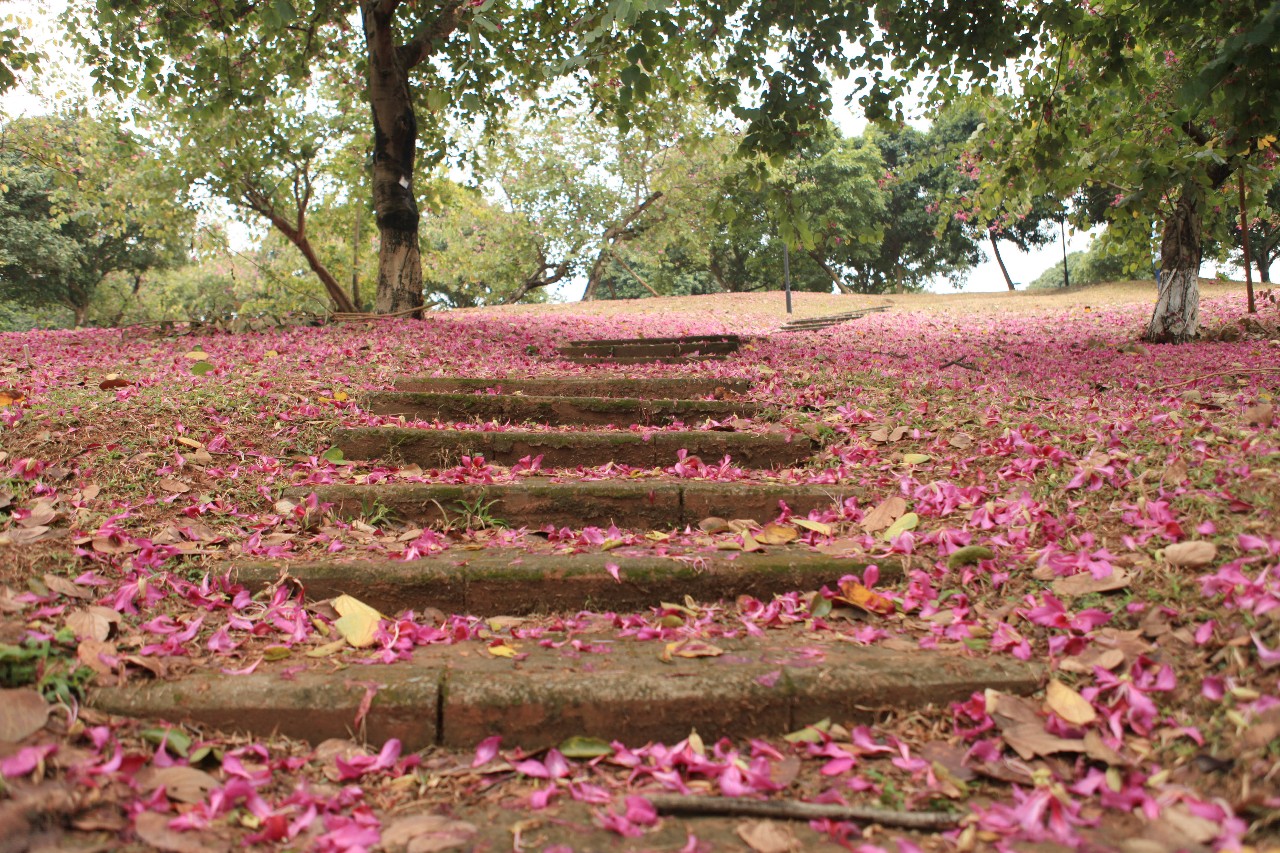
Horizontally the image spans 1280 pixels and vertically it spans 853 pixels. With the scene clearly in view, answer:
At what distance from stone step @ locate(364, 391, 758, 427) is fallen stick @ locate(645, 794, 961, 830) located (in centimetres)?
312

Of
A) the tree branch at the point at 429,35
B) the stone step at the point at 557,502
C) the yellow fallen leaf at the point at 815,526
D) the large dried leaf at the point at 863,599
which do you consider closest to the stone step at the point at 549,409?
the stone step at the point at 557,502

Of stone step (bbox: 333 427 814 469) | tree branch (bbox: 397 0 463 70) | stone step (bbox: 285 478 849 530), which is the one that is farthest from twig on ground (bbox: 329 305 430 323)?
stone step (bbox: 285 478 849 530)

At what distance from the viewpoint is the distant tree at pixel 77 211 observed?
11.7 meters

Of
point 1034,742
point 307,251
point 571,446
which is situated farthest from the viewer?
point 307,251

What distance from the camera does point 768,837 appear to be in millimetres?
1644

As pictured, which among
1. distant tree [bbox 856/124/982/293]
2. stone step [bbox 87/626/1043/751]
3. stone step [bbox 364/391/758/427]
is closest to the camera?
stone step [bbox 87/626/1043/751]

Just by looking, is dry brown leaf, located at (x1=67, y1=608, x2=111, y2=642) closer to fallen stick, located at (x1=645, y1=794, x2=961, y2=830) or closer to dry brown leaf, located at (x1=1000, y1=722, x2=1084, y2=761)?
fallen stick, located at (x1=645, y1=794, x2=961, y2=830)

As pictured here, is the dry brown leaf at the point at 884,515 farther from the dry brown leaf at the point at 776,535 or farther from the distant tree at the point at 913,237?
the distant tree at the point at 913,237

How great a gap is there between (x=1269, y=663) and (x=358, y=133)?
45.5 ft

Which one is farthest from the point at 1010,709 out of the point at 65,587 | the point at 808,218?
the point at 808,218

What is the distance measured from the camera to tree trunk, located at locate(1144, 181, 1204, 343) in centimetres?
812

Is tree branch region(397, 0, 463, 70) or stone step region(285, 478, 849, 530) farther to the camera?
tree branch region(397, 0, 463, 70)

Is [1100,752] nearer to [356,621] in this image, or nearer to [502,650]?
[502,650]

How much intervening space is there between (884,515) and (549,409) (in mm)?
2306
